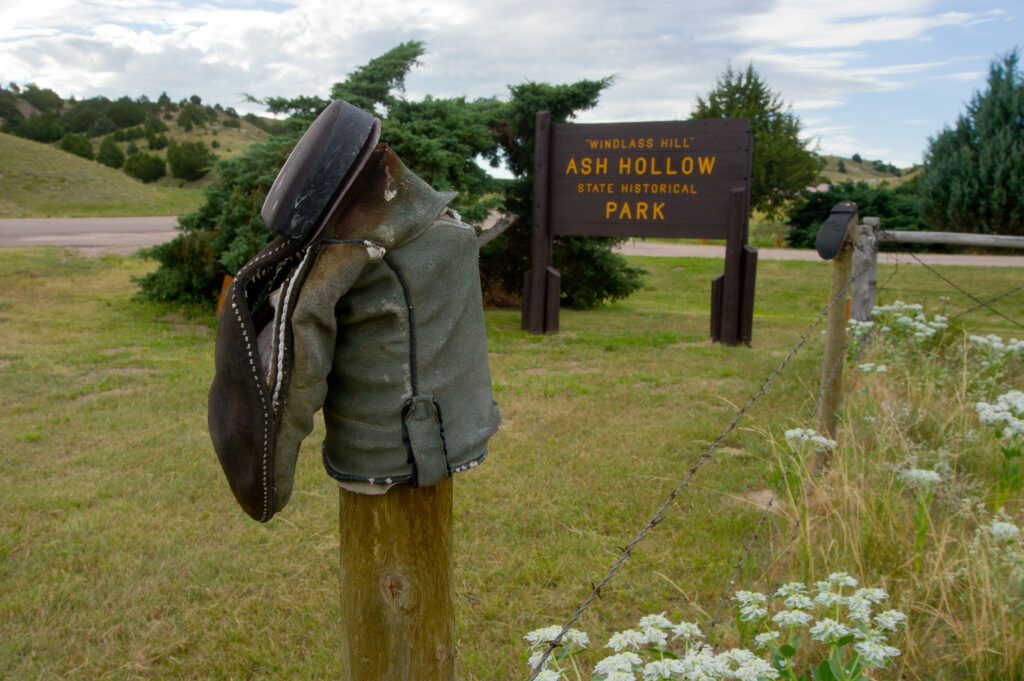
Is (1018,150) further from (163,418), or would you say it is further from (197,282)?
(163,418)

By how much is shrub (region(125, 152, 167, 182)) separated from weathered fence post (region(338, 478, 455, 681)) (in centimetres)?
3992

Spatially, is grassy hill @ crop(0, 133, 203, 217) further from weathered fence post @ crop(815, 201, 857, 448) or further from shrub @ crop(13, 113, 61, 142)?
weathered fence post @ crop(815, 201, 857, 448)

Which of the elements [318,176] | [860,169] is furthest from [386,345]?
[860,169]

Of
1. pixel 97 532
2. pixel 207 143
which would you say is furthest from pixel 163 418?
pixel 207 143

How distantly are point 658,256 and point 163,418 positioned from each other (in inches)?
610

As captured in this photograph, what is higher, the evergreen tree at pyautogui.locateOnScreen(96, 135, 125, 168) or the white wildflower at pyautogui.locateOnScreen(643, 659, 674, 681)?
the evergreen tree at pyautogui.locateOnScreen(96, 135, 125, 168)

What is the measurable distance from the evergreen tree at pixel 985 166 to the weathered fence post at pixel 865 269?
14.4 metres

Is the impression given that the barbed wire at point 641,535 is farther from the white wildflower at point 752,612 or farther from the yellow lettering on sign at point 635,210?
the yellow lettering on sign at point 635,210

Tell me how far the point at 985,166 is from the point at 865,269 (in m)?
15.1

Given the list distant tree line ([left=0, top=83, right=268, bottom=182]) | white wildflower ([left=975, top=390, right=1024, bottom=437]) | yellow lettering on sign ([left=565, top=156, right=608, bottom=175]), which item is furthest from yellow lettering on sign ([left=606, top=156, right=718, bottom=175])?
distant tree line ([left=0, top=83, right=268, bottom=182])

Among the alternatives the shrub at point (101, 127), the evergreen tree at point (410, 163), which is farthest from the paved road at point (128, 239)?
A: the shrub at point (101, 127)

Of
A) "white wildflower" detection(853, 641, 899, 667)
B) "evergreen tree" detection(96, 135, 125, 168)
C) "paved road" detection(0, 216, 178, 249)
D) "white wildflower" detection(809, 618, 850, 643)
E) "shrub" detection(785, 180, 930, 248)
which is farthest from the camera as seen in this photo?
"evergreen tree" detection(96, 135, 125, 168)

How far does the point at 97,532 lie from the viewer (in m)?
3.77

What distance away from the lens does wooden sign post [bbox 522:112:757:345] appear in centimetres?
823
